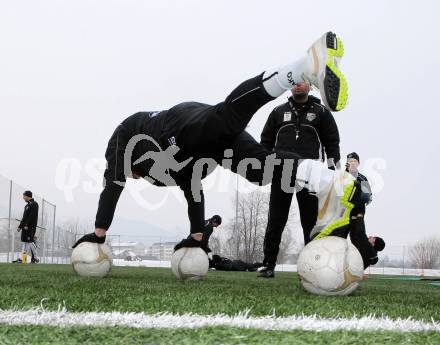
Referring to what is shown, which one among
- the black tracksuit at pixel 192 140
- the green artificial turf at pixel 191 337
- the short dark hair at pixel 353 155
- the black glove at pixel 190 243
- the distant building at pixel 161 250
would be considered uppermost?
the short dark hair at pixel 353 155

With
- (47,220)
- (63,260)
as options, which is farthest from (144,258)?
(47,220)

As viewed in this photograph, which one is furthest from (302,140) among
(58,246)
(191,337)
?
(58,246)

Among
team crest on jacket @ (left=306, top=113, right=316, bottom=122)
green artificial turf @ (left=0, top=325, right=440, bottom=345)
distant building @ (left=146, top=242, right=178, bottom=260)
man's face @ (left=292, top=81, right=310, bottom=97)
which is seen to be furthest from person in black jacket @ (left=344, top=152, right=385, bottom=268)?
distant building @ (left=146, top=242, right=178, bottom=260)

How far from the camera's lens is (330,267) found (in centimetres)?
297

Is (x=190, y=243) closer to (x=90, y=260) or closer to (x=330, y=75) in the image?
(x=90, y=260)

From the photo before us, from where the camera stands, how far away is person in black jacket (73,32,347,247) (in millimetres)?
3162

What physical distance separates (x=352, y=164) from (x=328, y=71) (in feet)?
11.5

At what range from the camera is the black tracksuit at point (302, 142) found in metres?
5.65

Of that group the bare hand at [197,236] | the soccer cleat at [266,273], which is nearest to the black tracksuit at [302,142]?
the soccer cleat at [266,273]

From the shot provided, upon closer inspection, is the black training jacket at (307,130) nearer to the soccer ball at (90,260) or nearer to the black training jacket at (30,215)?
the soccer ball at (90,260)

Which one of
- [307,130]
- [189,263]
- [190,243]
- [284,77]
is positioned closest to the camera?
[284,77]

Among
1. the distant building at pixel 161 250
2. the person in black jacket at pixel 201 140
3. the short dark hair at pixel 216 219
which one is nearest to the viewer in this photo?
the person in black jacket at pixel 201 140

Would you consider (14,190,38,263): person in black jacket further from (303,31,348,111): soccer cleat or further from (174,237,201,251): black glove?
(303,31,348,111): soccer cleat

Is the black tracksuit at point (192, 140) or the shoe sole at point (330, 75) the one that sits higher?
the shoe sole at point (330, 75)
